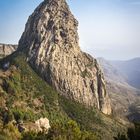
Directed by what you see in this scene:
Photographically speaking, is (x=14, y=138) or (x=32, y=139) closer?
(x=32, y=139)

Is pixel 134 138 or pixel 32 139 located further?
pixel 32 139

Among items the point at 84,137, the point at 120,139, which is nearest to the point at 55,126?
the point at 84,137

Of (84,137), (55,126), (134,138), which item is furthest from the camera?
(55,126)

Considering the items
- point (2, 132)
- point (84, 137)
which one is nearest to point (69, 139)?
point (84, 137)

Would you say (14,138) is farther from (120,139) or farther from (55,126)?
(120,139)

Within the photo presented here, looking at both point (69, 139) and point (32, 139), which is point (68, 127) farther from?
point (32, 139)

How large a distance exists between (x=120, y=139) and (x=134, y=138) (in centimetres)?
645

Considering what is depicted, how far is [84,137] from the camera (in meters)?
154

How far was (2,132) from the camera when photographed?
623 ft

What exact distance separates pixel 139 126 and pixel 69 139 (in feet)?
106

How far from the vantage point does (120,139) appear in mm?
139500

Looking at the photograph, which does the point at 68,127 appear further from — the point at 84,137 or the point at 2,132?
the point at 2,132

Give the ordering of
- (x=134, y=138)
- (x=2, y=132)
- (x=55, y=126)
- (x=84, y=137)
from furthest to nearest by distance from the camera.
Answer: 1. (x=2, y=132)
2. (x=55, y=126)
3. (x=84, y=137)
4. (x=134, y=138)

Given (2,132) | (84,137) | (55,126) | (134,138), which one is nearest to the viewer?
(134,138)
